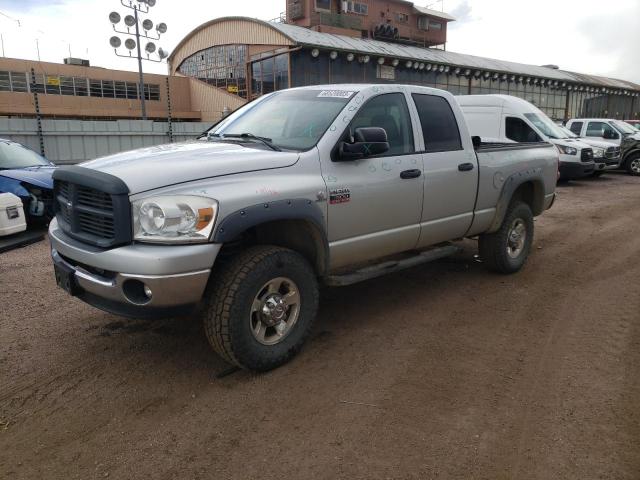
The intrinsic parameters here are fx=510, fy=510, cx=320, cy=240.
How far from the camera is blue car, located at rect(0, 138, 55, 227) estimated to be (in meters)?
7.93

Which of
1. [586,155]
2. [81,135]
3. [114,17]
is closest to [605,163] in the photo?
[586,155]

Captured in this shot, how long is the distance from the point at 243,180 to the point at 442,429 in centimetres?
192

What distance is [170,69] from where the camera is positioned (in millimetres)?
47250

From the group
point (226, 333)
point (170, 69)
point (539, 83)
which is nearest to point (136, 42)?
point (226, 333)

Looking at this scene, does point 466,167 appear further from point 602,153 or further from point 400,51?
point 400,51

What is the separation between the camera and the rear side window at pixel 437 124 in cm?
466

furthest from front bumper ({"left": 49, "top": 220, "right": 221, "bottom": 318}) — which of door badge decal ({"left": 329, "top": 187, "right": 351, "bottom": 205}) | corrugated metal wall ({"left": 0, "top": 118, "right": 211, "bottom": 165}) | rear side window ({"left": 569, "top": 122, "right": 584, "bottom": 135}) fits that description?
rear side window ({"left": 569, "top": 122, "right": 584, "bottom": 135})

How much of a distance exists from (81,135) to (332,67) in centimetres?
2119

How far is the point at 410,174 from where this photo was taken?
4328mm

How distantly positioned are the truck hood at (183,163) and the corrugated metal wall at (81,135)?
8850 millimetres

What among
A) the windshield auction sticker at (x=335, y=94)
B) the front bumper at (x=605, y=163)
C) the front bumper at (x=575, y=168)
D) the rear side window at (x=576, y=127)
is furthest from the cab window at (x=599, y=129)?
the windshield auction sticker at (x=335, y=94)

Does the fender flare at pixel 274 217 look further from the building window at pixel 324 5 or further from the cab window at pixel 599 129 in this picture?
the building window at pixel 324 5

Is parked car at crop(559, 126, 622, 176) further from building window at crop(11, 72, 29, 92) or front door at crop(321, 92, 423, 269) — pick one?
building window at crop(11, 72, 29, 92)

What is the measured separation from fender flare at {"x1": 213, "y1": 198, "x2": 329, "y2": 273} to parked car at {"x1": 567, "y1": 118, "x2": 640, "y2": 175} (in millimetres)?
16689
